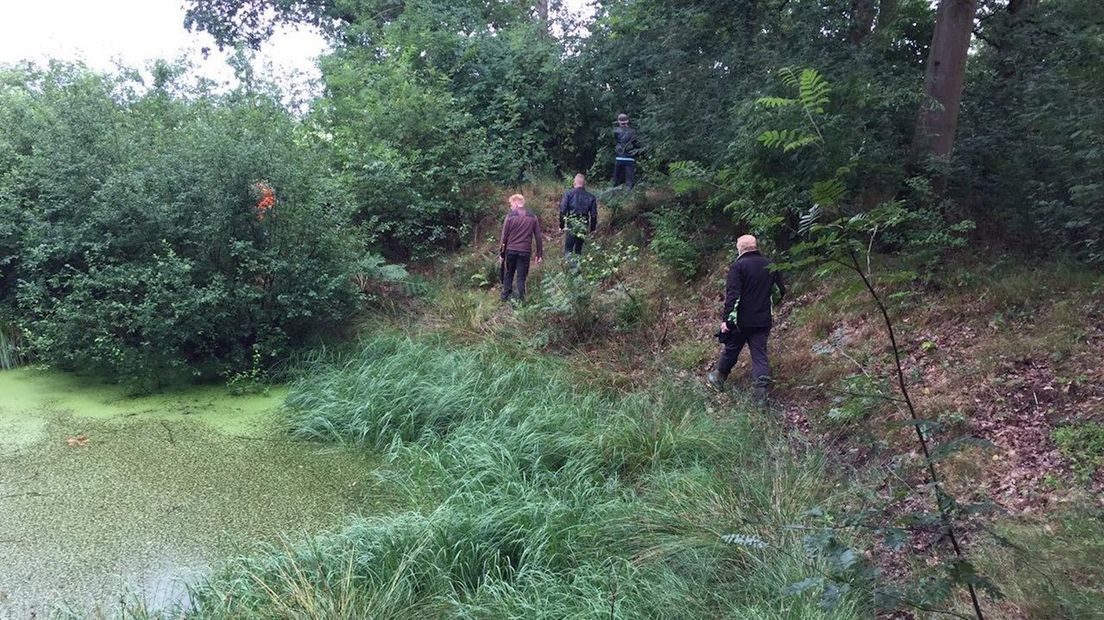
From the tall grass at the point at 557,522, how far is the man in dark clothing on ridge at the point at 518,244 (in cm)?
348

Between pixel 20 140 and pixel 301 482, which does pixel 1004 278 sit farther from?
pixel 20 140

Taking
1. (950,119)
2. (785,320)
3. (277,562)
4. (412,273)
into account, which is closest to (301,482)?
(277,562)

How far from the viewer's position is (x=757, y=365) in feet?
21.6

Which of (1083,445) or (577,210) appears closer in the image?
(1083,445)

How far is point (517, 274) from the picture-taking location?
34.2 feet

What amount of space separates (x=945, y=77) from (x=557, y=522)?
647 centimetres

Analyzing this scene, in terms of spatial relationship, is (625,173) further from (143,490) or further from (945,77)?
(143,490)

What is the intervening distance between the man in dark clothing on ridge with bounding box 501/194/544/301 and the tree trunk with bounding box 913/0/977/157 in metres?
4.81

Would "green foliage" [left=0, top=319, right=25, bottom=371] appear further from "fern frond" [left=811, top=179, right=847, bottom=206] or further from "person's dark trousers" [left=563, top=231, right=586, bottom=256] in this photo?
"fern frond" [left=811, top=179, right=847, bottom=206]

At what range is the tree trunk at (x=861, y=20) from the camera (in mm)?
9188

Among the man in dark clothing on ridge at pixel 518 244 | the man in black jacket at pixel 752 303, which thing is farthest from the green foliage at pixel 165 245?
the man in black jacket at pixel 752 303

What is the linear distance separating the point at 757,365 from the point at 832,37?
4694mm

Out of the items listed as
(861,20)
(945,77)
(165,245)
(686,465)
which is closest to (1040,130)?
(945,77)

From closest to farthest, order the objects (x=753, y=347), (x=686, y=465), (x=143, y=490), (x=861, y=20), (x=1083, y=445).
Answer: (x=1083, y=445) < (x=686, y=465) < (x=143, y=490) < (x=753, y=347) < (x=861, y=20)
